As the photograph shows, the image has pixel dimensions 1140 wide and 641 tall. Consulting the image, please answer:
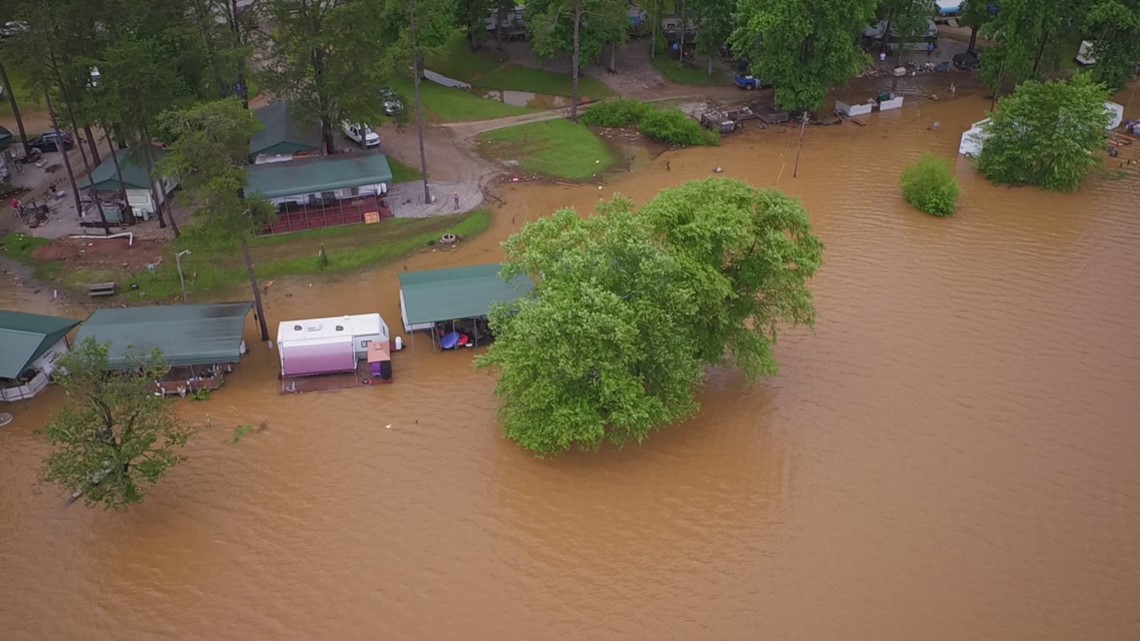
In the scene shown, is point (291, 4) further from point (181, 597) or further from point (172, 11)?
point (181, 597)

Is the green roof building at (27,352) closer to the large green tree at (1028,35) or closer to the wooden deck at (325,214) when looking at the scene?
the wooden deck at (325,214)

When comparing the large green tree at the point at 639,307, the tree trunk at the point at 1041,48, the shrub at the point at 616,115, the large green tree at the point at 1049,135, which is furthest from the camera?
the shrub at the point at 616,115

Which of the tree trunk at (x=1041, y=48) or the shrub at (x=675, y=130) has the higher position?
the tree trunk at (x=1041, y=48)

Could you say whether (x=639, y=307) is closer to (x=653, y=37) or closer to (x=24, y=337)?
(x=24, y=337)

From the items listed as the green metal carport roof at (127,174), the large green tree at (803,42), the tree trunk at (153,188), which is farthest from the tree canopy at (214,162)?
the large green tree at (803,42)

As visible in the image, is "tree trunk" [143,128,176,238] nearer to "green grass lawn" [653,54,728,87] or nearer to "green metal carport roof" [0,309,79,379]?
"green metal carport roof" [0,309,79,379]

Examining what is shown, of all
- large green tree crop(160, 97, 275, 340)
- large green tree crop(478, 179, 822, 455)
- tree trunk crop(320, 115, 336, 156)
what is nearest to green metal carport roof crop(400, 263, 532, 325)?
large green tree crop(478, 179, 822, 455)

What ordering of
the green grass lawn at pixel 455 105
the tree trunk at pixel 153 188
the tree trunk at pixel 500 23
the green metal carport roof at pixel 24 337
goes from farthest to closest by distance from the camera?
the tree trunk at pixel 500 23, the green grass lawn at pixel 455 105, the tree trunk at pixel 153 188, the green metal carport roof at pixel 24 337
